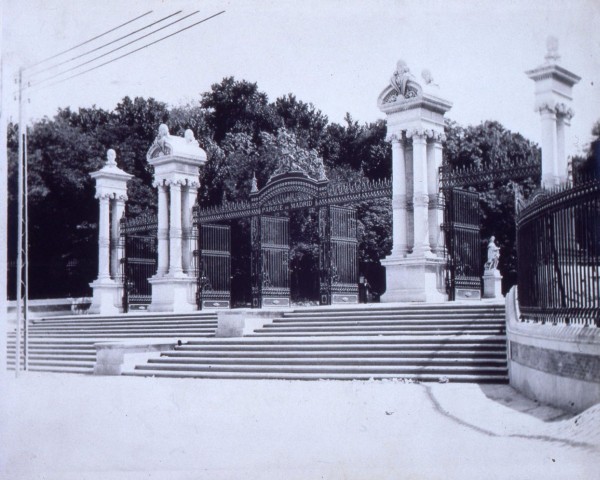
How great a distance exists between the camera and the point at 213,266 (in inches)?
1003

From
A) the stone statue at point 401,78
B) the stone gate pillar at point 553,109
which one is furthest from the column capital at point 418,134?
the stone gate pillar at point 553,109

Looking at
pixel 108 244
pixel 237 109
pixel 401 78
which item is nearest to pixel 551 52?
pixel 401 78

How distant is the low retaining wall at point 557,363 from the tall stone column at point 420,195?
8101mm

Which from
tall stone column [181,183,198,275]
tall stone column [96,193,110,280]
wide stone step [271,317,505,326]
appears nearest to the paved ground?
wide stone step [271,317,505,326]

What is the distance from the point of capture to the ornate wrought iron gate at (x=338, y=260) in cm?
2195

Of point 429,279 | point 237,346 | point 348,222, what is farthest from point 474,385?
point 348,222

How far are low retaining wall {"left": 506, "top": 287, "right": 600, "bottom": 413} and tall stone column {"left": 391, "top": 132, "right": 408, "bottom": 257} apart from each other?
28.2 feet

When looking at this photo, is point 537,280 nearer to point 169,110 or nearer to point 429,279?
point 429,279

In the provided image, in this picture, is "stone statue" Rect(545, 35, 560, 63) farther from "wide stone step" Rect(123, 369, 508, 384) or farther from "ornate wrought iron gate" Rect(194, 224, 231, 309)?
"ornate wrought iron gate" Rect(194, 224, 231, 309)

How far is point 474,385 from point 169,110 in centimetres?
3260

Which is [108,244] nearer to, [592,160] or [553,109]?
[553,109]

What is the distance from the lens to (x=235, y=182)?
38.6m

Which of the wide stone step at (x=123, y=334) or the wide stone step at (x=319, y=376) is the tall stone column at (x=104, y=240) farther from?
the wide stone step at (x=319, y=376)

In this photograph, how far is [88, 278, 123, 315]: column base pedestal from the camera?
27578 mm
